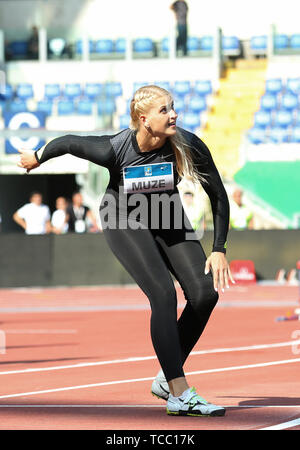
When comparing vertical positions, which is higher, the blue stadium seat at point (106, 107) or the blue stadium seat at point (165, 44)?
the blue stadium seat at point (165, 44)

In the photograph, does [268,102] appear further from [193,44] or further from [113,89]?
[113,89]

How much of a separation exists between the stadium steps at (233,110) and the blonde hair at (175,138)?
780 inches

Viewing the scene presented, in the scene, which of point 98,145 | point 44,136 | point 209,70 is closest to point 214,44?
point 209,70

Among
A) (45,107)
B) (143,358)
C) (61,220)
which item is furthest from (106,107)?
(143,358)

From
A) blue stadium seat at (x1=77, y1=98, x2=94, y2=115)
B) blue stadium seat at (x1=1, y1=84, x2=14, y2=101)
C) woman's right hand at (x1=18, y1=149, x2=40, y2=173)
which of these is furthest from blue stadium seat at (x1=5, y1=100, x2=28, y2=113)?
woman's right hand at (x1=18, y1=149, x2=40, y2=173)

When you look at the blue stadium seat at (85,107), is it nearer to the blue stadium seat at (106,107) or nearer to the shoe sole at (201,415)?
the blue stadium seat at (106,107)

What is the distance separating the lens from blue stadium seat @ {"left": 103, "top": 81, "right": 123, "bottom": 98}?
30.0 m

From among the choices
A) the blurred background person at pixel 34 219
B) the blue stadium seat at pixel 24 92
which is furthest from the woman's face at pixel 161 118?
the blue stadium seat at pixel 24 92

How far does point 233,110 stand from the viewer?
30.6 metres

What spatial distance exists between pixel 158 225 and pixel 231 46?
2685cm

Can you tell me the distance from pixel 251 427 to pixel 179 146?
5.65 feet

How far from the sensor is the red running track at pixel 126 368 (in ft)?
21.6

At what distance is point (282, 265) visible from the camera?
22562mm

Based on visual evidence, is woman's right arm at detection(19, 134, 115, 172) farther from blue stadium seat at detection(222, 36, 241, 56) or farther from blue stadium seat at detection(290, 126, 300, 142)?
blue stadium seat at detection(222, 36, 241, 56)
